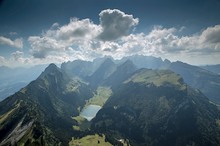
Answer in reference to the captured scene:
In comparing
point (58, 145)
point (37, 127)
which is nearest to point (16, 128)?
point (37, 127)

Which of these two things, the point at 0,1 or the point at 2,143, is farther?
the point at 2,143

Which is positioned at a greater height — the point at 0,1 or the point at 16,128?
the point at 0,1

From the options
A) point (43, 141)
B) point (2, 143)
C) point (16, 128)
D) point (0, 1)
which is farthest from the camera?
point (16, 128)

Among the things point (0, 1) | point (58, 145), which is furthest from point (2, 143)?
point (0, 1)

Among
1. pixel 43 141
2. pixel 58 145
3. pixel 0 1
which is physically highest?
pixel 0 1

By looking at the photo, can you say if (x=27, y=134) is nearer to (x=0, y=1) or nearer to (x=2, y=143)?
(x=2, y=143)

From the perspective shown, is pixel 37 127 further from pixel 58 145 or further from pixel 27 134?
pixel 58 145

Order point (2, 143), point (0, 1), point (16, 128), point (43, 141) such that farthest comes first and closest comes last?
point (16, 128), point (2, 143), point (43, 141), point (0, 1)

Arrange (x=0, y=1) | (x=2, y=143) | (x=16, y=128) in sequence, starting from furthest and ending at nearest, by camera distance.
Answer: (x=16, y=128) → (x=2, y=143) → (x=0, y=1)

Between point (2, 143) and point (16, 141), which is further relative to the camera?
point (2, 143)
